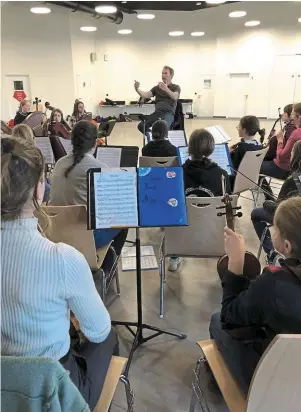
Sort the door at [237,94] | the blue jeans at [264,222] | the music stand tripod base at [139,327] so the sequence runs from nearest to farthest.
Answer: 1. the music stand tripod base at [139,327]
2. the blue jeans at [264,222]
3. the door at [237,94]

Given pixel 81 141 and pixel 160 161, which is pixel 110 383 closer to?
pixel 81 141

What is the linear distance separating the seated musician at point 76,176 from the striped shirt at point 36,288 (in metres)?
1.14

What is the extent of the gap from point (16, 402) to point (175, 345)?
1.40 m

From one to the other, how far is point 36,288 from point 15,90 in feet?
28.1

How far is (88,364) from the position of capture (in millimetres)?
1152

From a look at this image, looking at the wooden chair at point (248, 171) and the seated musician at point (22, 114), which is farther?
the seated musician at point (22, 114)

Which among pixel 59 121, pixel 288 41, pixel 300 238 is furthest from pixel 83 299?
pixel 288 41

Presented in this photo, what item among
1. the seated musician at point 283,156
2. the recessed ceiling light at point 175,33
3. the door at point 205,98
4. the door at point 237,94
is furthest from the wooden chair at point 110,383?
the recessed ceiling light at point 175,33

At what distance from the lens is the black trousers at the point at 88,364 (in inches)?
42.6

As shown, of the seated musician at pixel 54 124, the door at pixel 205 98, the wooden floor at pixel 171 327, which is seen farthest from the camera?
the door at pixel 205 98

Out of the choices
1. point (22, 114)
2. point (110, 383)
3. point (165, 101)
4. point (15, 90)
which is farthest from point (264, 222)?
point (15, 90)

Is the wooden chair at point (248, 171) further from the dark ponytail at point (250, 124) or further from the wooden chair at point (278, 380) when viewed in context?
the wooden chair at point (278, 380)

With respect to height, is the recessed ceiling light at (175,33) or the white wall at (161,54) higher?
the recessed ceiling light at (175,33)

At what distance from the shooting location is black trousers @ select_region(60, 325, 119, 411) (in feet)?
3.55
